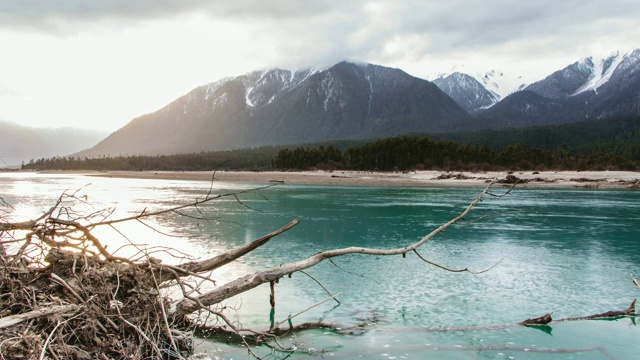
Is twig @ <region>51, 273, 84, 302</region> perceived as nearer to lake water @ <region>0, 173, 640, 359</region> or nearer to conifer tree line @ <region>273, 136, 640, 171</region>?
lake water @ <region>0, 173, 640, 359</region>

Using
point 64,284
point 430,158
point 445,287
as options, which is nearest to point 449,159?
point 430,158

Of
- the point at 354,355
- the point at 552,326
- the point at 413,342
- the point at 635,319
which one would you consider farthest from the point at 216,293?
the point at 635,319

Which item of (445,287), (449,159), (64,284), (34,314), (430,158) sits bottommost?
(445,287)

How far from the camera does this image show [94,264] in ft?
22.3

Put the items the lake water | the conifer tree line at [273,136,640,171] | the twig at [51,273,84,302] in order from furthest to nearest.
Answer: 1. the conifer tree line at [273,136,640,171]
2. the lake water
3. the twig at [51,273,84,302]

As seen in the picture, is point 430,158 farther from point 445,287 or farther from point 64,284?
point 64,284

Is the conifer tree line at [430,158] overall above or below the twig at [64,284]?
above

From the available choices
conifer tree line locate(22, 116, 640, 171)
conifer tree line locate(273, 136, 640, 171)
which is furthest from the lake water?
conifer tree line locate(273, 136, 640, 171)

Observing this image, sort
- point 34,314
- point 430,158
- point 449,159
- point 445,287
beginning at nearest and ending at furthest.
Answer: point 34,314 < point 445,287 < point 449,159 < point 430,158

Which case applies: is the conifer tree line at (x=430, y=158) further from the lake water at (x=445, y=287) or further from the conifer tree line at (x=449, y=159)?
the lake water at (x=445, y=287)

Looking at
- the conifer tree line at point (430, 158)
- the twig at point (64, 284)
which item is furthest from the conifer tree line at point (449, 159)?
the twig at point (64, 284)

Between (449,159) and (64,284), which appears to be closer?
(64,284)

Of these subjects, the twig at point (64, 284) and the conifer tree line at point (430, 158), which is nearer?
the twig at point (64, 284)

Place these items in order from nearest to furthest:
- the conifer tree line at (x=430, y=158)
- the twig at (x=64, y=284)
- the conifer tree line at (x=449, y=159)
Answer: the twig at (x=64, y=284) < the conifer tree line at (x=449, y=159) < the conifer tree line at (x=430, y=158)
